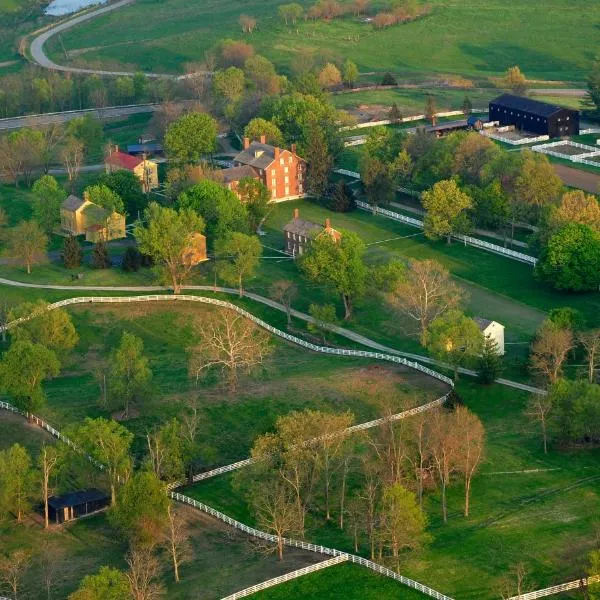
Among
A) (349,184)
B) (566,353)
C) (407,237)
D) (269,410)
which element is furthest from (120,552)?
(349,184)

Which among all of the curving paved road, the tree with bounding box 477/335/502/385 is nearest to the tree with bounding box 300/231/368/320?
the curving paved road

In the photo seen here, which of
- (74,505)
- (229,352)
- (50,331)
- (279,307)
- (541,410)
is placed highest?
(50,331)

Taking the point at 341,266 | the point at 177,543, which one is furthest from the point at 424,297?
the point at 177,543

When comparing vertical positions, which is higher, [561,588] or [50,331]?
[50,331]

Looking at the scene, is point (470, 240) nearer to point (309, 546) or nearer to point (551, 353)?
point (551, 353)

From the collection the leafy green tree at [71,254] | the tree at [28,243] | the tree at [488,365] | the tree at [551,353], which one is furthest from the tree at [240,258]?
the tree at [551,353]

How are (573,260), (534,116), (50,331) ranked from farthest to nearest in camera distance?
(534,116) → (573,260) → (50,331)

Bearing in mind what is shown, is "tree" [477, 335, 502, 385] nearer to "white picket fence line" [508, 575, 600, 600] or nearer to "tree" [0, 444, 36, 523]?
A: "white picket fence line" [508, 575, 600, 600]
